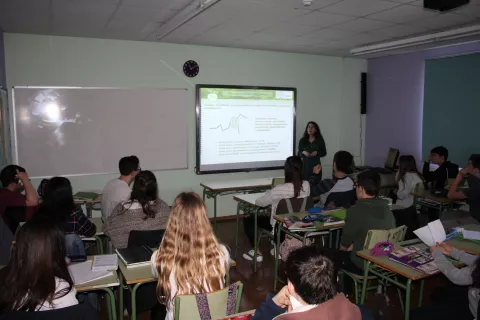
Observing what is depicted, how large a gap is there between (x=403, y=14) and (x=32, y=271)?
4.17m

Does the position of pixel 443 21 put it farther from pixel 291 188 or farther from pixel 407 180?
pixel 291 188

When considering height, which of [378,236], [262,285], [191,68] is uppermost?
[191,68]

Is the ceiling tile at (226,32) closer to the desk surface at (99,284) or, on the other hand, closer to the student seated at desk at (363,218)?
the student seated at desk at (363,218)

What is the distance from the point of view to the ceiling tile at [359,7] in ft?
11.9

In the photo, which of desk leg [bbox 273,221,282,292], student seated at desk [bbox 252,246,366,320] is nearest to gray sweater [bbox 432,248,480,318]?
student seated at desk [bbox 252,246,366,320]

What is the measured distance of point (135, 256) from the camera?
2590 mm

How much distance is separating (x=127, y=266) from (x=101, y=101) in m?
3.59

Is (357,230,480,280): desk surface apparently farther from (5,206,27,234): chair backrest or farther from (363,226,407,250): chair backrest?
(5,206,27,234): chair backrest

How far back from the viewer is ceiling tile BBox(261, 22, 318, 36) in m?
4.61

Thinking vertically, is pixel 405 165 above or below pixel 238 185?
above

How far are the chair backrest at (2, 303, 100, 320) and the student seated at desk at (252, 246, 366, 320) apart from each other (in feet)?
2.44

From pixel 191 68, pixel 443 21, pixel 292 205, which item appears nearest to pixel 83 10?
pixel 191 68

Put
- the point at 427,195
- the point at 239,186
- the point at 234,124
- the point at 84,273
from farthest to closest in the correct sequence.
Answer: the point at 234,124 → the point at 239,186 → the point at 427,195 → the point at 84,273

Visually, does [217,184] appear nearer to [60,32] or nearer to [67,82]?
[67,82]
